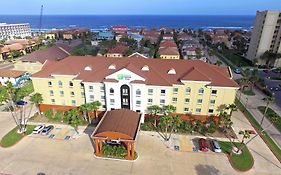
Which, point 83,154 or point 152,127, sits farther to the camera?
point 152,127

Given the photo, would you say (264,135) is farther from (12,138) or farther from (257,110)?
(12,138)

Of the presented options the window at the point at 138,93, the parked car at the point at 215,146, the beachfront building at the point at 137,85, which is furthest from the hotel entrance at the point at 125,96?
the parked car at the point at 215,146

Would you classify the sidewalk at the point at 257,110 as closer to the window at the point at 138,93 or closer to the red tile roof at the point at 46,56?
the window at the point at 138,93

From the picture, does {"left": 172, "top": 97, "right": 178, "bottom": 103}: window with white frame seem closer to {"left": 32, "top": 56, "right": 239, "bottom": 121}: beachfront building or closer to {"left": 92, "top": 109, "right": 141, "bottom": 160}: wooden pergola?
{"left": 32, "top": 56, "right": 239, "bottom": 121}: beachfront building

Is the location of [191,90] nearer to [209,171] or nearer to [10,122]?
[209,171]

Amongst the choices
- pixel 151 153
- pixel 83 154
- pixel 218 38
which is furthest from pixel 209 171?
pixel 218 38

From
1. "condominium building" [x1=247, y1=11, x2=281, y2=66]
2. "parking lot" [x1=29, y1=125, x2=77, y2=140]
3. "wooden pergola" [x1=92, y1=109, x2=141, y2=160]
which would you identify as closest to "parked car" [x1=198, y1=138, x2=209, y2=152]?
"wooden pergola" [x1=92, y1=109, x2=141, y2=160]
